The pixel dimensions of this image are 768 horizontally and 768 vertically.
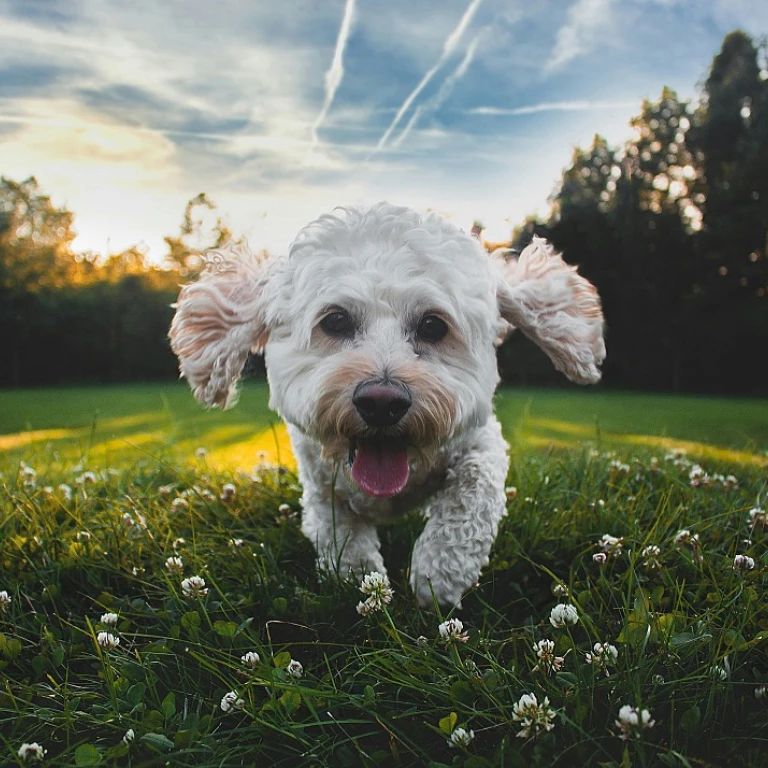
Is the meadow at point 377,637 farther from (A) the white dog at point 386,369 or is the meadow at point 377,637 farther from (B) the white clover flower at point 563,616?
(A) the white dog at point 386,369

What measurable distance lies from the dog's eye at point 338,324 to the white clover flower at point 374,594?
100 centimetres

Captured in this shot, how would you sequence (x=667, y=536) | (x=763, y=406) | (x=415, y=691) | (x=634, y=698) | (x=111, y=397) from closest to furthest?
(x=634, y=698), (x=415, y=691), (x=667, y=536), (x=763, y=406), (x=111, y=397)

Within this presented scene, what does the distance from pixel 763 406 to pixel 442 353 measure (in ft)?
65.4

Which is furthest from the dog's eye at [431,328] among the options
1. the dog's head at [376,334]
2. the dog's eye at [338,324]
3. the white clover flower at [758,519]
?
the white clover flower at [758,519]

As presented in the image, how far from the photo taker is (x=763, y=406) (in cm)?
2005

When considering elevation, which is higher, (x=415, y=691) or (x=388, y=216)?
(x=388, y=216)

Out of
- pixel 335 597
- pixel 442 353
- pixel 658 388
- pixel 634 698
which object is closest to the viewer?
pixel 634 698

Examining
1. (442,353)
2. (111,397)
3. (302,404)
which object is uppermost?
(442,353)

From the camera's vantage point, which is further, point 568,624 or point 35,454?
point 35,454

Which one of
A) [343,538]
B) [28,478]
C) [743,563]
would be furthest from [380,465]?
[28,478]

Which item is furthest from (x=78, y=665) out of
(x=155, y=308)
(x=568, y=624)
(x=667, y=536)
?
(x=155, y=308)

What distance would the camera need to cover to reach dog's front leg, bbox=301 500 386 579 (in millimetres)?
3064

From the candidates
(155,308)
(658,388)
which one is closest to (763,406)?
(658,388)

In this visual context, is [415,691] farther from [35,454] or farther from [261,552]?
[35,454]
